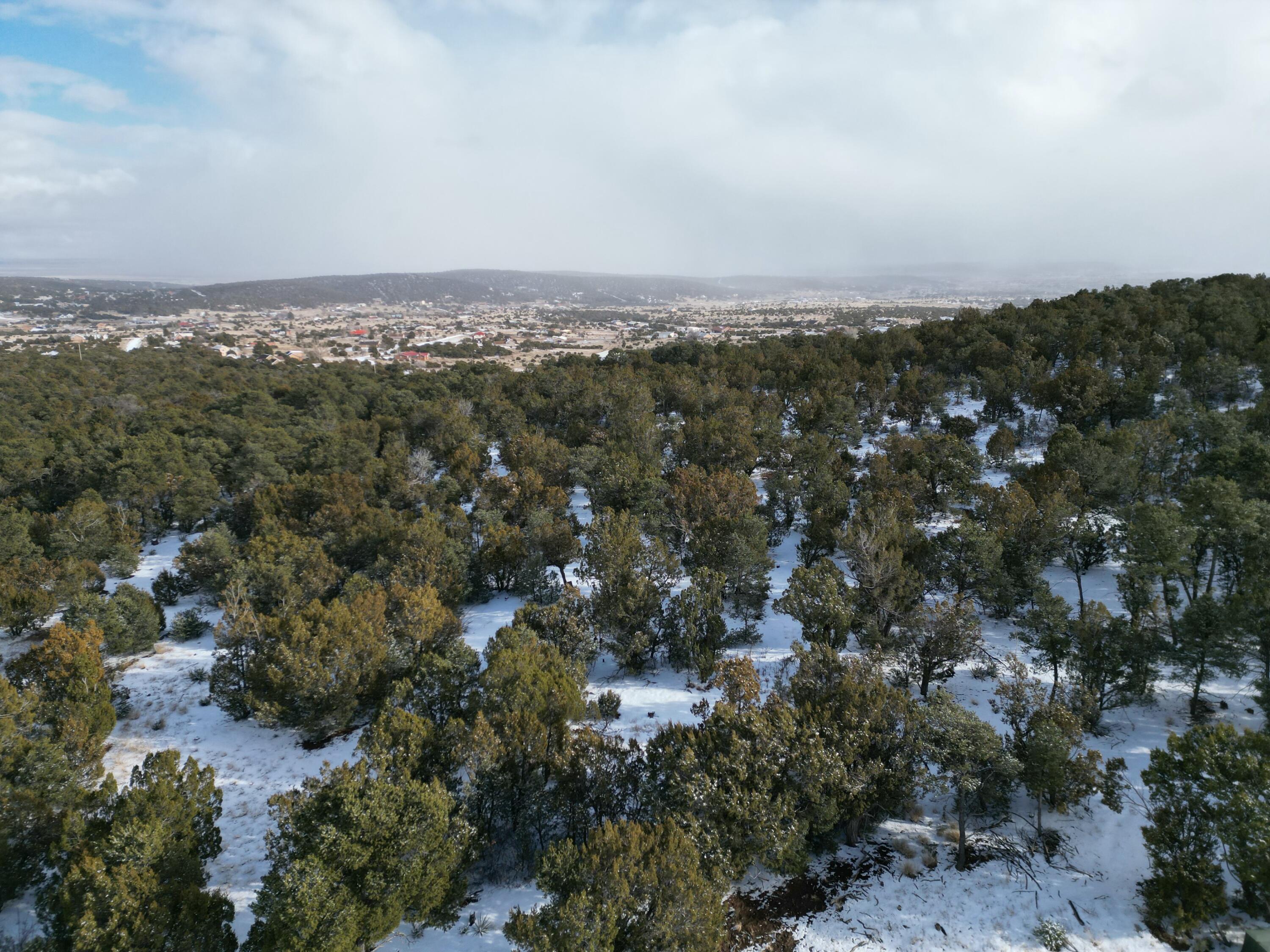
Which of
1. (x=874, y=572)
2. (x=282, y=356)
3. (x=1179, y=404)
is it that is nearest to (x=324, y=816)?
(x=874, y=572)

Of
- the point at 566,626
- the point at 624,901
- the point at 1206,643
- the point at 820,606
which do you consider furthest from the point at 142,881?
the point at 1206,643

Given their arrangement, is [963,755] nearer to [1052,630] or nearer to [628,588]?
[1052,630]

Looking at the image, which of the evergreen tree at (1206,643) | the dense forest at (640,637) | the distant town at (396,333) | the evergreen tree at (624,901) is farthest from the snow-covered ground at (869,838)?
the distant town at (396,333)

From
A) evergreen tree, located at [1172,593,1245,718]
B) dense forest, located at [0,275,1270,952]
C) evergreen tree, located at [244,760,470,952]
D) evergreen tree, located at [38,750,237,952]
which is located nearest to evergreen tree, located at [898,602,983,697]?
dense forest, located at [0,275,1270,952]

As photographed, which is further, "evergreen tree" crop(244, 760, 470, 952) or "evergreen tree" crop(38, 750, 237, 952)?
"evergreen tree" crop(244, 760, 470, 952)

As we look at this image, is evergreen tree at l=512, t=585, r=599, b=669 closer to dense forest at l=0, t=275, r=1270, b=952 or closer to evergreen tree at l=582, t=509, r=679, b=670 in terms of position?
dense forest at l=0, t=275, r=1270, b=952

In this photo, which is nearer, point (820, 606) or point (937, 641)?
point (937, 641)
